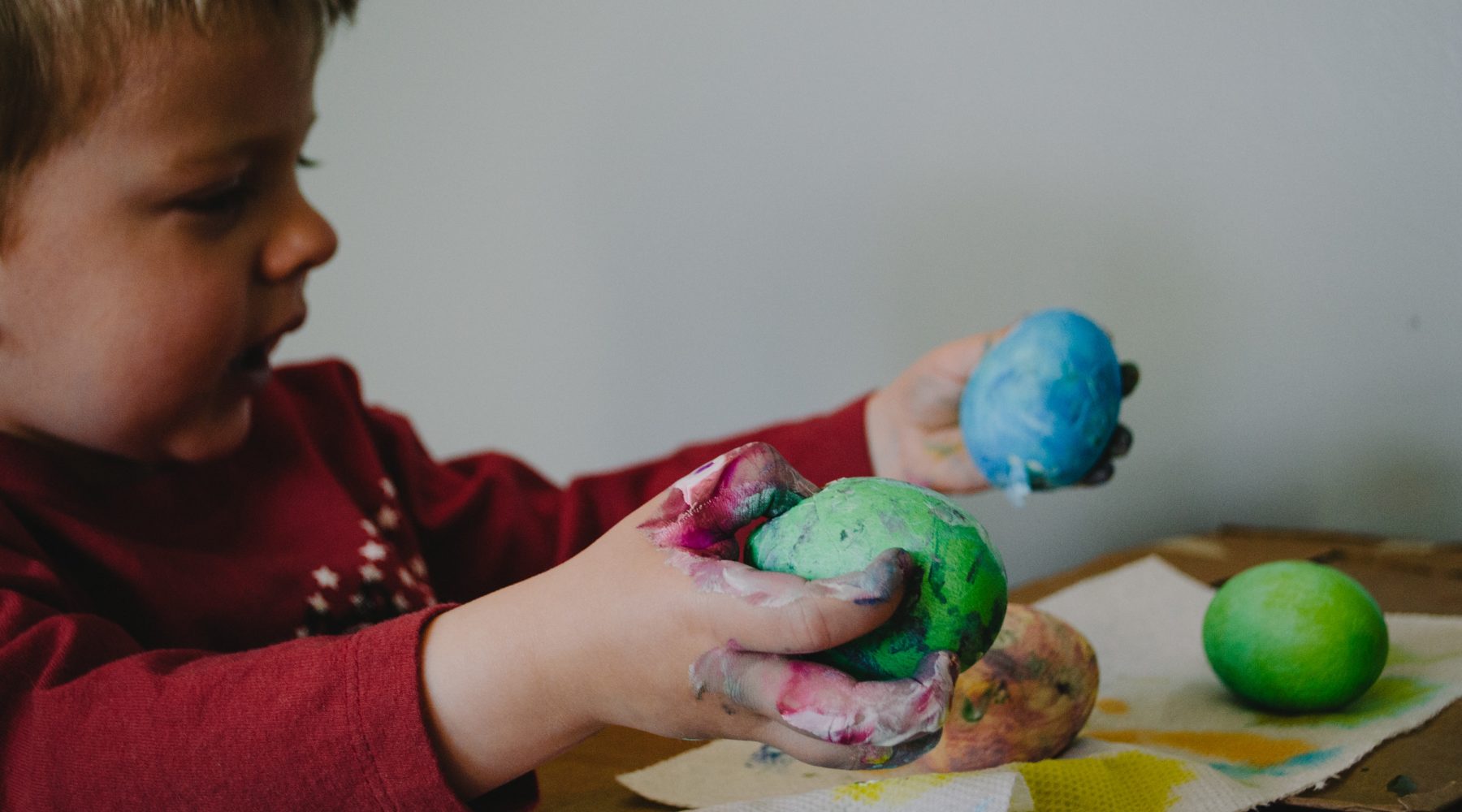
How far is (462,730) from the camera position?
0.61 metres

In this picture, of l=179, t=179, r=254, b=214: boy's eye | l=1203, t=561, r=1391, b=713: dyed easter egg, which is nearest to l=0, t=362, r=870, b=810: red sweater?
l=179, t=179, r=254, b=214: boy's eye

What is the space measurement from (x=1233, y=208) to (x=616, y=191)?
725mm

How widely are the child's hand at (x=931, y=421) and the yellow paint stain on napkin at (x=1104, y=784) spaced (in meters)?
0.28

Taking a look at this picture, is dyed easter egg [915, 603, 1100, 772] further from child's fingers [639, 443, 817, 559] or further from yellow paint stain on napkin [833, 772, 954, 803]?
child's fingers [639, 443, 817, 559]

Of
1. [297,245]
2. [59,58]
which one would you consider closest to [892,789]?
[297,245]

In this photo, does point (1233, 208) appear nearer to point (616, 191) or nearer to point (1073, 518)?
point (1073, 518)

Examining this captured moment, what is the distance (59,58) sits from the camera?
0.71 metres

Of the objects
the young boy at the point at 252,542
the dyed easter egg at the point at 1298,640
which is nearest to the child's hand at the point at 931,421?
the young boy at the point at 252,542

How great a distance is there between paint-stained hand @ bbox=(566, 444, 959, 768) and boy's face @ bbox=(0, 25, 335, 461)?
0.37m

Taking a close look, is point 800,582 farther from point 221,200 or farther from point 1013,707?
point 221,200

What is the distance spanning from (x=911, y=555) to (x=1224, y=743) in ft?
1.08

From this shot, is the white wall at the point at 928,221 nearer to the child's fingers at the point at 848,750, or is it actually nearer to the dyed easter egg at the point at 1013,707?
the dyed easter egg at the point at 1013,707

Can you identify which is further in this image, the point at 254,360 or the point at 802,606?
the point at 254,360

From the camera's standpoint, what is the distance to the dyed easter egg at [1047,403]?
0.83 m
